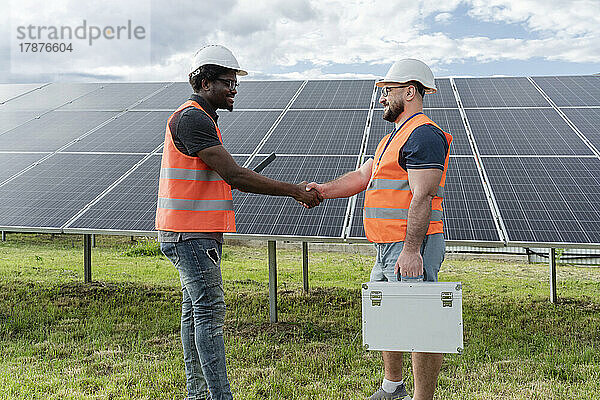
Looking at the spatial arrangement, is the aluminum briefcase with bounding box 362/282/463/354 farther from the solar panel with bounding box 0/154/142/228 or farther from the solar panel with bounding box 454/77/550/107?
the solar panel with bounding box 454/77/550/107

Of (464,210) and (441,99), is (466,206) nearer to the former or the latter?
(464,210)

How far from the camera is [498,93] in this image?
9.10 m

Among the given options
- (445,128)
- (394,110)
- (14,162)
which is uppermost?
(445,128)

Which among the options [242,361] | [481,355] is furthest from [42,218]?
[481,355]

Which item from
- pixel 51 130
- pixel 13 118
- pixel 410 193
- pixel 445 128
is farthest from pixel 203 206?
pixel 13 118

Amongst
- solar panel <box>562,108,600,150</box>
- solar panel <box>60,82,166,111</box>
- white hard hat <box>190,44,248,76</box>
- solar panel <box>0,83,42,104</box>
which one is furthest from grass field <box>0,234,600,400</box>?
solar panel <box>0,83,42,104</box>

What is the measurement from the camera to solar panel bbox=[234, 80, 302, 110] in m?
9.12

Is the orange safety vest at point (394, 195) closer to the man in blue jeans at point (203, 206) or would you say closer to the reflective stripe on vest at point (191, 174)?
the man in blue jeans at point (203, 206)

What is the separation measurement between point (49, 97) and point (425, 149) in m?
9.99

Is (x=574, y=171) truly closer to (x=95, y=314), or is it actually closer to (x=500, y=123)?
(x=500, y=123)

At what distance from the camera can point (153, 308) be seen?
7.91 meters

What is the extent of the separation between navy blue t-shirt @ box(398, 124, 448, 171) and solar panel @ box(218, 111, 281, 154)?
12.8 feet

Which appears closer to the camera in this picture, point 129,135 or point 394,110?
point 394,110

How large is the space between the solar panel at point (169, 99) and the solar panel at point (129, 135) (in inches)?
13.5
